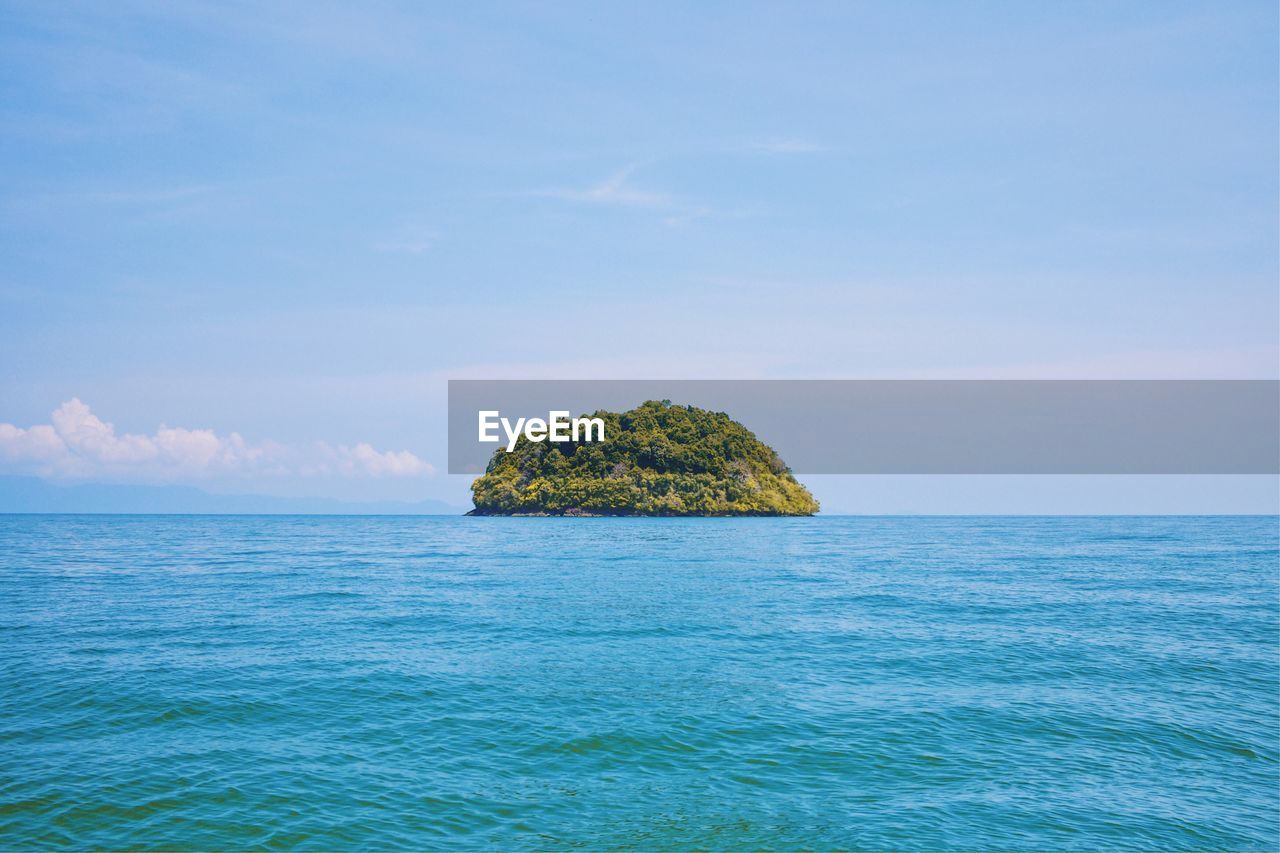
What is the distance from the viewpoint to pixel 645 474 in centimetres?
16312

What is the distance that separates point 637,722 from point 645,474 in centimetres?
14640

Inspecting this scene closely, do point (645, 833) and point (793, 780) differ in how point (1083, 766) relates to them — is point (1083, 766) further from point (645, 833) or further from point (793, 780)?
point (645, 833)

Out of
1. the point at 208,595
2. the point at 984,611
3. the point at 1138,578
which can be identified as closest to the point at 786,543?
the point at 1138,578

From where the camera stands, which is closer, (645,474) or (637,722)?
(637,722)

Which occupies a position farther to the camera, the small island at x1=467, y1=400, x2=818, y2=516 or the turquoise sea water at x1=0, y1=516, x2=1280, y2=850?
the small island at x1=467, y1=400, x2=818, y2=516

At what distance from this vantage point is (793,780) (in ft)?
45.0

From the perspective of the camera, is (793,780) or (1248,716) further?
(1248,716)

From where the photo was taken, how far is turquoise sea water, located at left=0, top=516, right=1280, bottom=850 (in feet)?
40.2

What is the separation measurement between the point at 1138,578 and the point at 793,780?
45599 mm

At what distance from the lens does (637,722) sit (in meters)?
16.8

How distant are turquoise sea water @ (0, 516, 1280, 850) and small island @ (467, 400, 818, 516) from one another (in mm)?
124949

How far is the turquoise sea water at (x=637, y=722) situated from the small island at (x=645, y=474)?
410ft

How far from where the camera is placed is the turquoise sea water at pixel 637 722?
1226cm

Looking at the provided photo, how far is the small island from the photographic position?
162 meters
